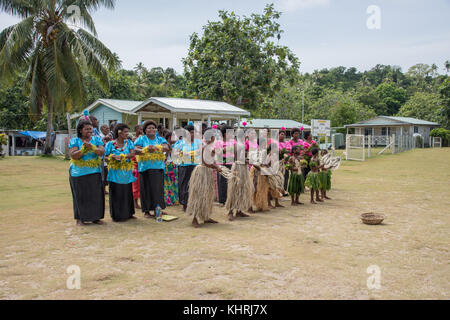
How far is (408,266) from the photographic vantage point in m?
4.12

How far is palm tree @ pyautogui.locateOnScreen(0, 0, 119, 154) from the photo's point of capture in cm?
1792

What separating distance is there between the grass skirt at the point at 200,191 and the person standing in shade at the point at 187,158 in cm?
66

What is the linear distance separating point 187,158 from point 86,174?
1.92 m

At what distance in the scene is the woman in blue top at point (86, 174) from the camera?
19.4 ft

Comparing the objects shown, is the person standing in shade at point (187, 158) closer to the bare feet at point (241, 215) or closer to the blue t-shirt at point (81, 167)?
the bare feet at point (241, 215)

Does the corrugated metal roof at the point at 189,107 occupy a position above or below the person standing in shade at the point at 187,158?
above

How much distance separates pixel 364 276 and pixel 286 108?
44.5 m

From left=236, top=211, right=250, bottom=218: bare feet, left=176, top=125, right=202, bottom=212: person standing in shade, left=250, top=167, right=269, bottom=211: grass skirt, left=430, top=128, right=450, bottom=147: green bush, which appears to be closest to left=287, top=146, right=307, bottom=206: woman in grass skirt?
left=250, top=167, right=269, bottom=211: grass skirt

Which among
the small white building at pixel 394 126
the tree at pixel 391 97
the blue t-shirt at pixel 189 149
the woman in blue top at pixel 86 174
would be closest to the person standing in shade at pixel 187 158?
the blue t-shirt at pixel 189 149

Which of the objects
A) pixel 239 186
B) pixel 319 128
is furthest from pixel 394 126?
pixel 239 186

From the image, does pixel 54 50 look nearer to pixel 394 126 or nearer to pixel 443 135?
pixel 394 126

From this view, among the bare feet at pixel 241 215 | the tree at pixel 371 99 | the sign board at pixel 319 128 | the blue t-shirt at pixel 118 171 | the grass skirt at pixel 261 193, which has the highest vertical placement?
the tree at pixel 371 99
